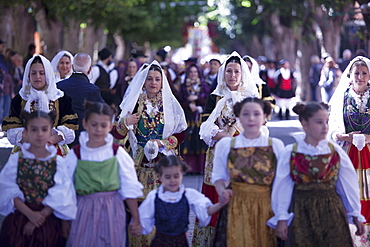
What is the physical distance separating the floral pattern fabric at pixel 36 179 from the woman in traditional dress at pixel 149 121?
1632 millimetres

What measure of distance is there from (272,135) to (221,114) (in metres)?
8.49

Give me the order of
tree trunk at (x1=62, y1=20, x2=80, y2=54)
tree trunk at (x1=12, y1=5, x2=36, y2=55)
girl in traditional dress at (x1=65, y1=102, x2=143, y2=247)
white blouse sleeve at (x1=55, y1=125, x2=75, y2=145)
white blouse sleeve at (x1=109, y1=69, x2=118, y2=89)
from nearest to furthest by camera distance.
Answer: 1. girl in traditional dress at (x1=65, y1=102, x2=143, y2=247)
2. white blouse sleeve at (x1=55, y1=125, x2=75, y2=145)
3. white blouse sleeve at (x1=109, y1=69, x2=118, y2=89)
4. tree trunk at (x1=12, y1=5, x2=36, y2=55)
5. tree trunk at (x1=62, y1=20, x2=80, y2=54)

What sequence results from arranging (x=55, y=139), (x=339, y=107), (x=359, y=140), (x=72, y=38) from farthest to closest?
(x=72, y=38) < (x=339, y=107) < (x=359, y=140) < (x=55, y=139)

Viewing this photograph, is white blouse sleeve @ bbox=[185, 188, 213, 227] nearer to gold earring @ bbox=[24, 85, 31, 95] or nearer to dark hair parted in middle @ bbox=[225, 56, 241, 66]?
dark hair parted in middle @ bbox=[225, 56, 241, 66]

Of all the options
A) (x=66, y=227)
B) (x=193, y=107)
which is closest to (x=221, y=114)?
(x=66, y=227)

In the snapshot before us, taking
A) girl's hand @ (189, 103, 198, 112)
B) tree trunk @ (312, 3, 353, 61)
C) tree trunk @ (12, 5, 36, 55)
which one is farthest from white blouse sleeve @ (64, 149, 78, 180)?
tree trunk @ (312, 3, 353, 61)

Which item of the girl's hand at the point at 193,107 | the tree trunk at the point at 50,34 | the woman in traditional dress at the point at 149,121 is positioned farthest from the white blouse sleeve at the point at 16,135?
the tree trunk at the point at 50,34

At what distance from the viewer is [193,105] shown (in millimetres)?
11742

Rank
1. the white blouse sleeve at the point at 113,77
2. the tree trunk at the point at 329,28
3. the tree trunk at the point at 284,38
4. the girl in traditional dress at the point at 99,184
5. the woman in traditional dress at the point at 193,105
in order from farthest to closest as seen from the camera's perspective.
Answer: the tree trunk at the point at 284,38, the tree trunk at the point at 329,28, the white blouse sleeve at the point at 113,77, the woman in traditional dress at the point at 193,105, the girl in traditional dress at the point at 99,184

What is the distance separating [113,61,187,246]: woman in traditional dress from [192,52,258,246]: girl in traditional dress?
0.33 meters

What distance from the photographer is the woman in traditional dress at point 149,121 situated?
6789 mm

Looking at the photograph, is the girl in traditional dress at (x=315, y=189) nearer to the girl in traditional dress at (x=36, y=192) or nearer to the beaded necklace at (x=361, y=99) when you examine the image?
the beaded necklace at (x=361, y=99)

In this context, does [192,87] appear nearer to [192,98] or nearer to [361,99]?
[192,98]

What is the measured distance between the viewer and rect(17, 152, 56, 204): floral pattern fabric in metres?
5.23
